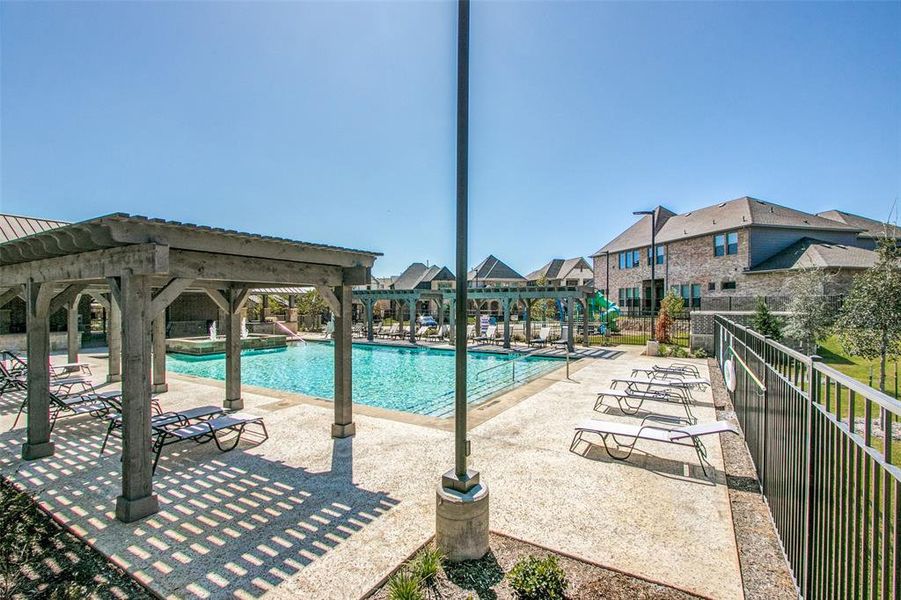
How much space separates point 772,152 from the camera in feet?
61.0

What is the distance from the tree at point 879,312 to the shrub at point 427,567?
10.9m

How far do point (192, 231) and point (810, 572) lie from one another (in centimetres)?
673

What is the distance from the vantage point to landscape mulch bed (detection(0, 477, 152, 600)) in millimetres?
3283

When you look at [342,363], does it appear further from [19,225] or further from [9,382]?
[19,225]

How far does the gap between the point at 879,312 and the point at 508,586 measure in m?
11.3

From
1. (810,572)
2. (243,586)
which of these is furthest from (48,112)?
(810,572)

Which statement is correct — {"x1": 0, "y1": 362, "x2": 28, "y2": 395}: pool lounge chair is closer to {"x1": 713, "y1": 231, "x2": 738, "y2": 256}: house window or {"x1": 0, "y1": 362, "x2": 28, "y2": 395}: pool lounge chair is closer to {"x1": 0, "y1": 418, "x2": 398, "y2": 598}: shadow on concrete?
{"x1": 0, "y1": 418, "x2": 398, "y2": 598}: shadow on concrete

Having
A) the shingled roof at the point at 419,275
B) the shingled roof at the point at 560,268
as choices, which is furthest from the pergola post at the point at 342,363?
the shingled roof at the point at 560,268

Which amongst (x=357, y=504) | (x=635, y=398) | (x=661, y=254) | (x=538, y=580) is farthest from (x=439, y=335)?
(x=538, y=580)

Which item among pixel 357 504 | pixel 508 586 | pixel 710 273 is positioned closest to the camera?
pixel 508 586

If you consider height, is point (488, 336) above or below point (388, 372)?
above

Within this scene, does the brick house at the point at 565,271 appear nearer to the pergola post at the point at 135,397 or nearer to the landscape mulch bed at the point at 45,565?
the pergola post at the point at 135,397

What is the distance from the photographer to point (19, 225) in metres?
14.2

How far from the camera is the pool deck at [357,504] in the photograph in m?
3.69
